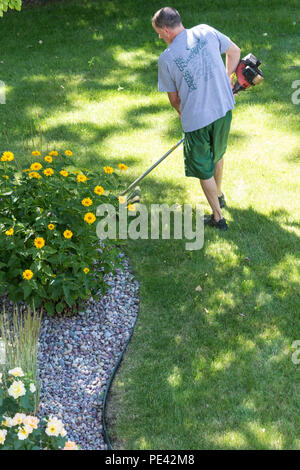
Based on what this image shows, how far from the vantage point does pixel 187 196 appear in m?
5.53

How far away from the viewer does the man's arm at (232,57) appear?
472 centimetres

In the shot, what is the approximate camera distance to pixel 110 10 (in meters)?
9.41

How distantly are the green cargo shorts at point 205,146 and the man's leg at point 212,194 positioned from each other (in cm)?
6

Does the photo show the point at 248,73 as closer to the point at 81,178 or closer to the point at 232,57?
the point at 232,57

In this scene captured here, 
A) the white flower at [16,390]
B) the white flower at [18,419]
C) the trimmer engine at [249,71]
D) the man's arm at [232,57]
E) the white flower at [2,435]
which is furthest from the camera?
the trimmer engine at [249,71]

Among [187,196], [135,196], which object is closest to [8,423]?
[135,196]

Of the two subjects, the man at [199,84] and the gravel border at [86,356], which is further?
the man at [199,84]

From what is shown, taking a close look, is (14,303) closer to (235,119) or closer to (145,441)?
(145,441)

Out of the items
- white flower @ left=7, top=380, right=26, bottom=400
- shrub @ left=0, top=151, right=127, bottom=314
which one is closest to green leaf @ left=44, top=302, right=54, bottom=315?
shrub @ left=0, top=151, right=127, bottom=314

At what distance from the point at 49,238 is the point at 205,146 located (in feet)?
5.07

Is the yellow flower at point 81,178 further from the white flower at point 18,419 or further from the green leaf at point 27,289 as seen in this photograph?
the white flower at point 18,419

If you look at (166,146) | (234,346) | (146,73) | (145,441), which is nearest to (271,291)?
(234,346)

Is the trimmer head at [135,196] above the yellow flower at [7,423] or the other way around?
the other way around

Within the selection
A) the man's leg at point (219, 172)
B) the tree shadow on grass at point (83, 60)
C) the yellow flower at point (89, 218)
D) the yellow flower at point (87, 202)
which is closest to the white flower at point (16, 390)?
the yellow flower at point (89, 218)
